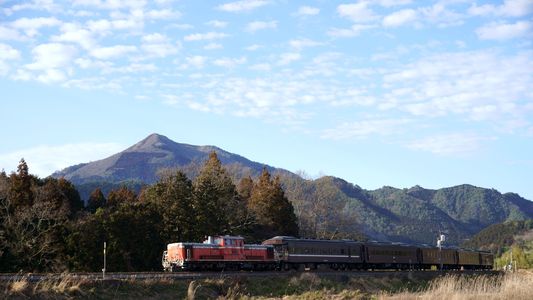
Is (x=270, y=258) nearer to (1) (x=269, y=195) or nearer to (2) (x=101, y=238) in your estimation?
(2) (x=101, y=238)

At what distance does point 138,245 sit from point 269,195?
3031 centimetres

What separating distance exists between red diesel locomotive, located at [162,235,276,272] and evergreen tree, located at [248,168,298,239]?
2886cm

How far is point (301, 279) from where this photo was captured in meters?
40.2

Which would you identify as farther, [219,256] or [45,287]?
[219,256]

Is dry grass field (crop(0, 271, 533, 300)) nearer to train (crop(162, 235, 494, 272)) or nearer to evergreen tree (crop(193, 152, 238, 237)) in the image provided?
train (crop(162, 235, 494, 272))

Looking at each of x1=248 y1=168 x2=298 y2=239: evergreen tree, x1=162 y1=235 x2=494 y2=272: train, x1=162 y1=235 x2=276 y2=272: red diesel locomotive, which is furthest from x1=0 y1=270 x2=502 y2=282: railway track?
x1=248 y1=168 x2=298 y2=239: evergreen tree

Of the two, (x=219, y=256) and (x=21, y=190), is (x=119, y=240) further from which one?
(x=21, y=190)

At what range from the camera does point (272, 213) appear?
80812 millimetres

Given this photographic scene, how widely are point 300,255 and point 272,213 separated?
1161 inches

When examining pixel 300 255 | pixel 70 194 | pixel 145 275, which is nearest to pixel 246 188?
pixel 70 194

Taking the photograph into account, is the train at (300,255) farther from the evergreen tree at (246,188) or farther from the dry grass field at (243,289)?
the evergreen tree at (246,188)

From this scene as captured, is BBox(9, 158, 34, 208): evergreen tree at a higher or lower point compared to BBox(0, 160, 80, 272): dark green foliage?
higher

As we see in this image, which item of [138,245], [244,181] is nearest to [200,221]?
[138,245]

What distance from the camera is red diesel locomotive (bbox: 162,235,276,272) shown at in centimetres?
4216
